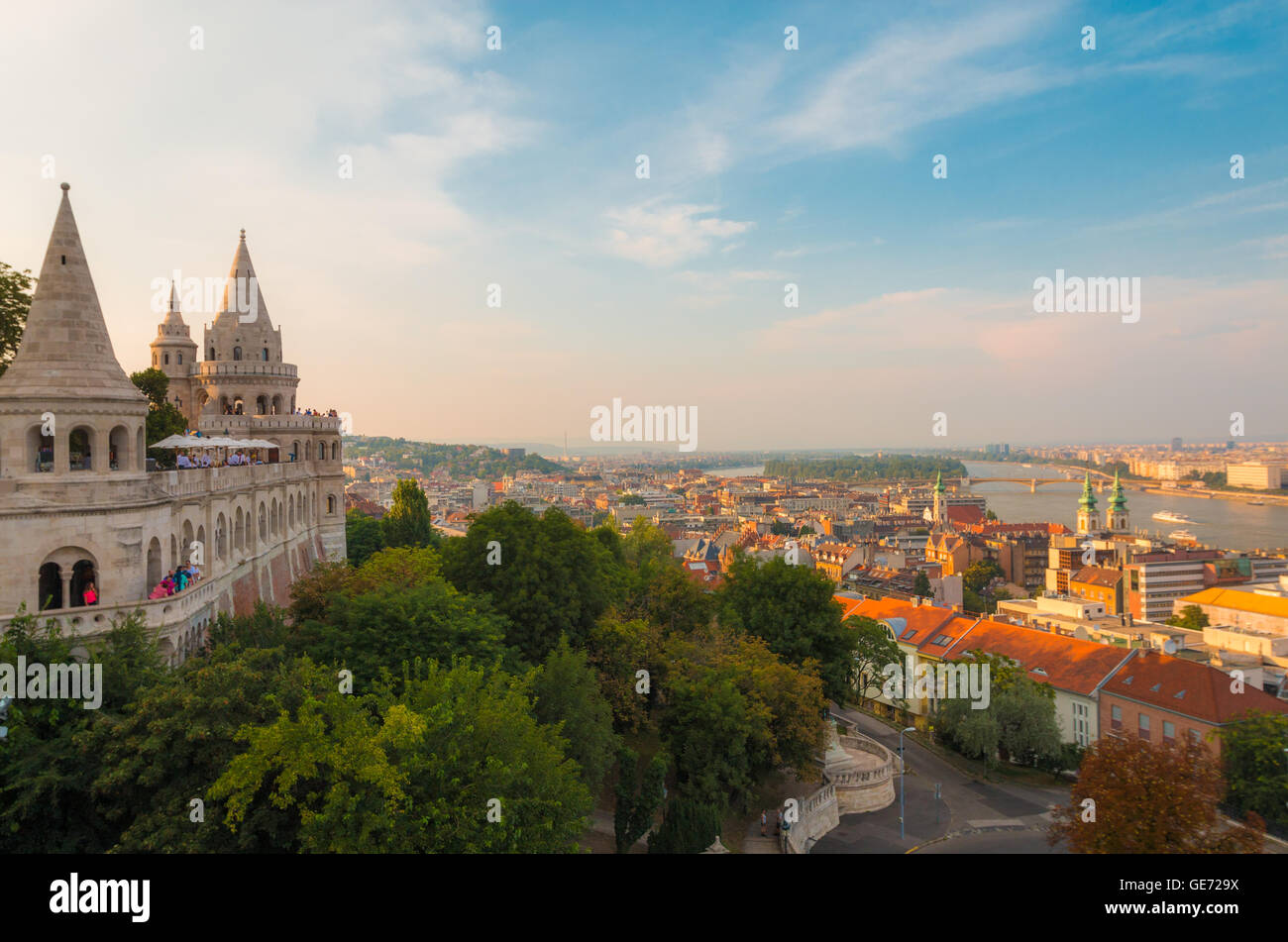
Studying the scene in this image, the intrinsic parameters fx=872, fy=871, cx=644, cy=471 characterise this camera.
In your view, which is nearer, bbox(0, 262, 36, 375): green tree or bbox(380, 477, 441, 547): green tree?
bbox(0, 262, 36, 375): green tree

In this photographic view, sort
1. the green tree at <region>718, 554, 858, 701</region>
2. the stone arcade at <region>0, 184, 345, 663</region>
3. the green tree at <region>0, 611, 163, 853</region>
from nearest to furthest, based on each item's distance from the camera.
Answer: the green tree at <region>0, 611, 163, 853</region>, the stone arcade at <region>0, 184, 345, 663</region>, the green tree at <region>718, 554, 858, 701</region>

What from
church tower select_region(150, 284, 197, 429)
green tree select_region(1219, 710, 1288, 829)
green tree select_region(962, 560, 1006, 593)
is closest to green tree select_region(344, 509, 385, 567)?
church tower select_region(150, 284, 197, 429)

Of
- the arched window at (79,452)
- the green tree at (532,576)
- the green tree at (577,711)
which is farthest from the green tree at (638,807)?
the arched window at (79,452)

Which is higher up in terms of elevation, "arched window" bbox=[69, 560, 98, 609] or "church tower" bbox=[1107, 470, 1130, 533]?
"arched window" bbox=[69, 560, 98, 609]

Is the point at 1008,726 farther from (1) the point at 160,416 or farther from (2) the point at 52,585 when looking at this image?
(1) the point at 160,416

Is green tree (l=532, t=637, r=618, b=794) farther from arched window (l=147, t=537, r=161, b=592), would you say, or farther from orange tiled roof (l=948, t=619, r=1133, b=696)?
orange tiled roof (l=948, t=619, r=1133, b=696)

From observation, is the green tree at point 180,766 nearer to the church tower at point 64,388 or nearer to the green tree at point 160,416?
the church tower at point 64,388

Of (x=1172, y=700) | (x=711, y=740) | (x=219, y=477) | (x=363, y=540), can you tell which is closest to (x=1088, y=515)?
(x=1172, y=700)
